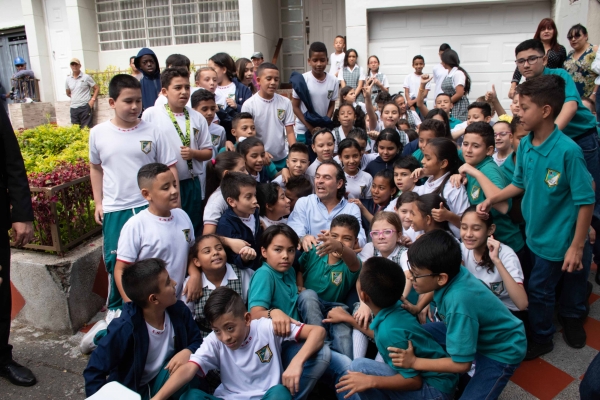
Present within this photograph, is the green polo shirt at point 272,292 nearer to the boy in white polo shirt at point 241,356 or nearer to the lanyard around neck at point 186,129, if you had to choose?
the boy in white polo shirt at point 241,356

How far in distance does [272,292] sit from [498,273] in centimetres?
144

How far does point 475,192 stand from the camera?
3.30 metres

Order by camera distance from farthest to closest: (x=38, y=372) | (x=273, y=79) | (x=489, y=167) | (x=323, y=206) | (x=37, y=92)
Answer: (x=37, y=92), (x=273, y=79), (x=323, y=206), (x=489, y=167), (x=38, y=372)

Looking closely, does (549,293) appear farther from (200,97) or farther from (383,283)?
(200,97)

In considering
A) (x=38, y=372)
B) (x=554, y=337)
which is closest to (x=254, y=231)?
(x=38, y=372)

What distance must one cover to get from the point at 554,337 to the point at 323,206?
190cm

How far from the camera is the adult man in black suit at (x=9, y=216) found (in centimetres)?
288

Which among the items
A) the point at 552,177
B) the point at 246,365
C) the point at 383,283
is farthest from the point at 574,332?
the point at 246,365

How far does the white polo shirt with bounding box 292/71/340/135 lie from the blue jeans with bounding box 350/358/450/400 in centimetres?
326

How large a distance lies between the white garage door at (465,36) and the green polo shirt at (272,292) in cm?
750

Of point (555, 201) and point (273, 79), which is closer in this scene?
point (555, 201)

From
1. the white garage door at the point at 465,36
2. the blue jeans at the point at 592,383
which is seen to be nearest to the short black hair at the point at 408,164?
the blue jeans at the point at 592,383

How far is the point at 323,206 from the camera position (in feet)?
11.9

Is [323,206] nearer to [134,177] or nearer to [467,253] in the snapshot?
[467,253]
